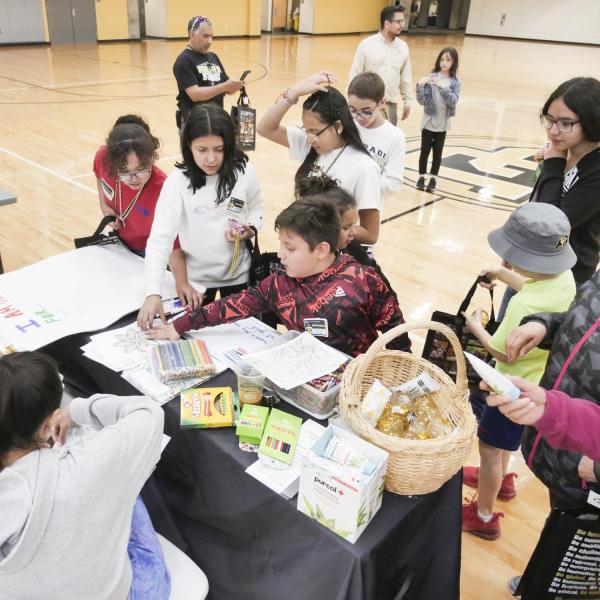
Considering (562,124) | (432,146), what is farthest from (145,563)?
(432,146)

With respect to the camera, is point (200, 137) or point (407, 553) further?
point (200, 137)

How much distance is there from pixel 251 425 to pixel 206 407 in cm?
18

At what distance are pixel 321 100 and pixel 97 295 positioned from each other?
1265mm

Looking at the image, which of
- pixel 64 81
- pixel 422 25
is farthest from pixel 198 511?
pixel 422 25

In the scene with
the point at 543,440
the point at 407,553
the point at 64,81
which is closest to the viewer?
the point at 407,553

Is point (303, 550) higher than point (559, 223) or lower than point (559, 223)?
lower

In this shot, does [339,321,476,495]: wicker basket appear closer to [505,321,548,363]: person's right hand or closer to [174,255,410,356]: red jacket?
[505,321,548,363]: person's right hand

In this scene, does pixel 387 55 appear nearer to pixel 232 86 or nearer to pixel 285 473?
pixel 232 86

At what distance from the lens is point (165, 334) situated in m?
1.92

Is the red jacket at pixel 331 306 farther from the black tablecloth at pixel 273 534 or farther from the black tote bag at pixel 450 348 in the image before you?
the black tablecloth at pixel 273 534

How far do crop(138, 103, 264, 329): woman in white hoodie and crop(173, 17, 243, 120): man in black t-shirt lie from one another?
9.46ft

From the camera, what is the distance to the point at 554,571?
1.52 m

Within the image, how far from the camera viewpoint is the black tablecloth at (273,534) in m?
1.25

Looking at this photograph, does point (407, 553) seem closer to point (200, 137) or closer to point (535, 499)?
point (535, 499)
